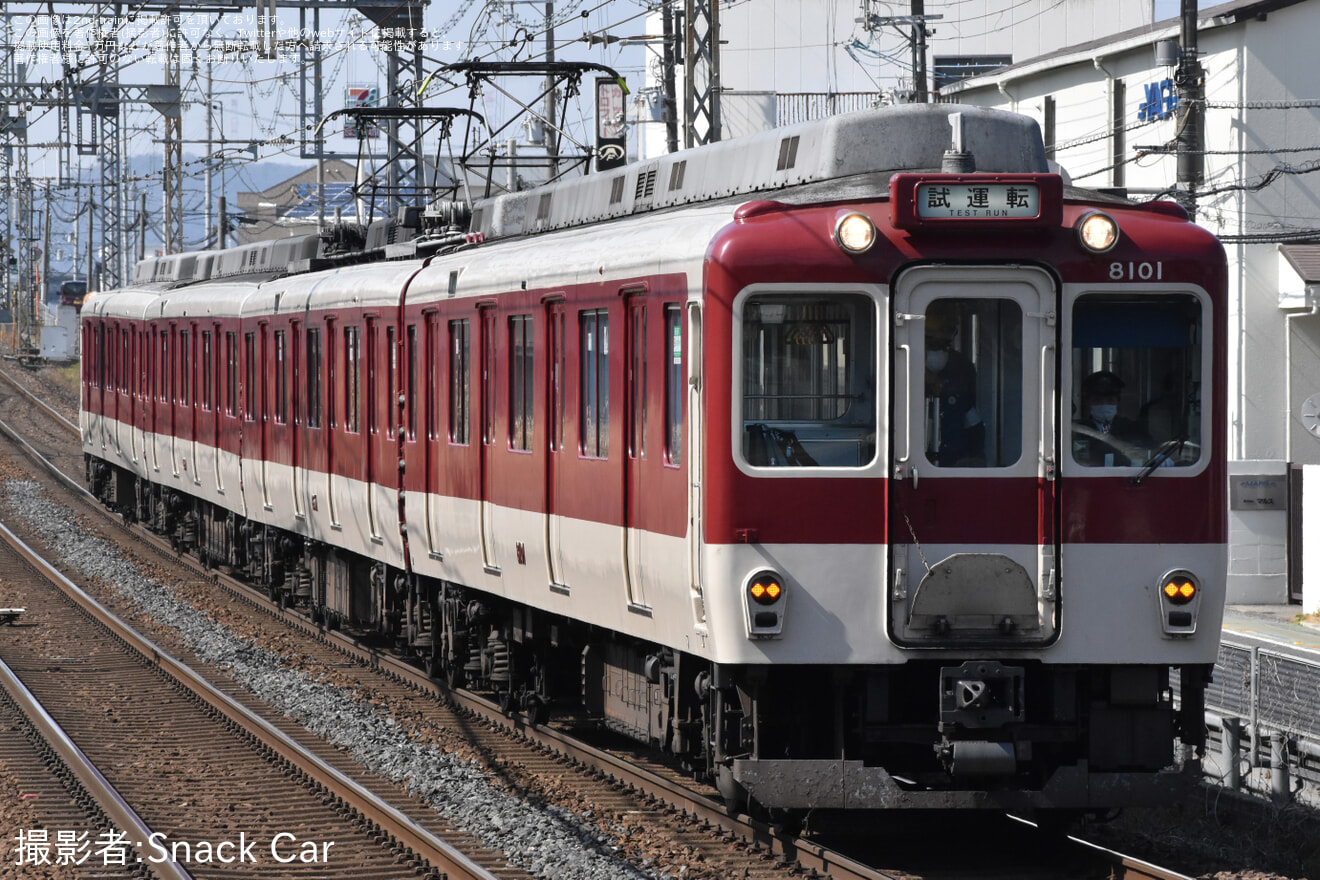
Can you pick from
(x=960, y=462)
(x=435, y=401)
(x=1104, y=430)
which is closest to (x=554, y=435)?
(x=435, y=401)

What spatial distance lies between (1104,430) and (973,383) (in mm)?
601

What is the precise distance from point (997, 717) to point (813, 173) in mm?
2624

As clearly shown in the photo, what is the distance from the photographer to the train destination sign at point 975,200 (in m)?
7.78

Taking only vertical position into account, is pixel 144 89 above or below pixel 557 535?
above

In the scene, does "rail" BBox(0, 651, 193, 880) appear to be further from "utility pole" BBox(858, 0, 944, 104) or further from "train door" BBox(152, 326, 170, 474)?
"utility pole" BBox(858, 0, 944, 104)

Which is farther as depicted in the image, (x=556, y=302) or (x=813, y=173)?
(x=556, y=302)

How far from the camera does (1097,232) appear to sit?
789 cm

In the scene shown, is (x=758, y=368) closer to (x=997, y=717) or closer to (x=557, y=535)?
(x=997, y=717)

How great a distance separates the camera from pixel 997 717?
25.5 ft

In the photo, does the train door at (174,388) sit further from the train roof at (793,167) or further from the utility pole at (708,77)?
the train roof at (793,167)

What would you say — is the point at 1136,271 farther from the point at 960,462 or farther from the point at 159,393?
the point at 159,393

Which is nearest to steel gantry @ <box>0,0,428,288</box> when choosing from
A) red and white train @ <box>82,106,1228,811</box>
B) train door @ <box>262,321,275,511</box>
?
train door @ <box>262,321,275,511</box>

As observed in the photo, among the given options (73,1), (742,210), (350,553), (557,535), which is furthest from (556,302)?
(73,1)

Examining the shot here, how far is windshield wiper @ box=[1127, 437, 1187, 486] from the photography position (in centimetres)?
794
